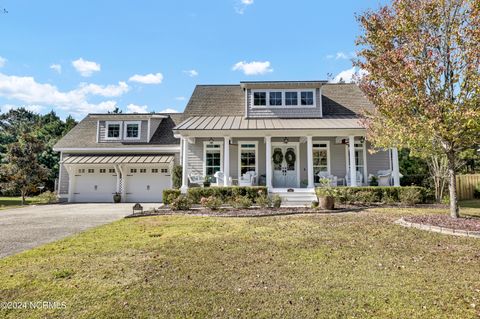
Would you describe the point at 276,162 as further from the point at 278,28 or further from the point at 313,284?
the point at 313,284

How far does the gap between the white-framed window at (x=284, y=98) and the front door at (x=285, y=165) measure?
2.89 m

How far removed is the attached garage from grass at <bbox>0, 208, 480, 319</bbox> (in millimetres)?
11554

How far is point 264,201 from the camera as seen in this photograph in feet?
37.5

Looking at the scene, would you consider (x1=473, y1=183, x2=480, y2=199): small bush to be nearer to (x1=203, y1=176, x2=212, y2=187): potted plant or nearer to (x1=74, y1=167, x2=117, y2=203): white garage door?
(x1=203, y1=176, x2=212, y2=187): potted plant

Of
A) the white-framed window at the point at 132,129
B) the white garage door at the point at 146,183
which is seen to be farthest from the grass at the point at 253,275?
the white-framed window at the point at 132,129

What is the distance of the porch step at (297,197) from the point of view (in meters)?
12.8

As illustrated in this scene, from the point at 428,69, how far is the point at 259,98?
1048cm

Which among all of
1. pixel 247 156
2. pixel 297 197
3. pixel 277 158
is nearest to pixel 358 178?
pixel 297 197

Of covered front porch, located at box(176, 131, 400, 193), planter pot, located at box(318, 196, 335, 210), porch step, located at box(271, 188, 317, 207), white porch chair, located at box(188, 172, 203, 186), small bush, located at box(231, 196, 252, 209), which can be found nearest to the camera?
planter pot, located at box(318, 196, 335, 210)

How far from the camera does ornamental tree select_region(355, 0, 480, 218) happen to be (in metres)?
7.12

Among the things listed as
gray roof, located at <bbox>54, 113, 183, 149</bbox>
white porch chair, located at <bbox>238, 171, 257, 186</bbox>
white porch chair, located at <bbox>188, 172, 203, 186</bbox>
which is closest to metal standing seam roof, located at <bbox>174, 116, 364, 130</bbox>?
white porch chair, located at <bbox>238, 171, 257, 186</bbox>

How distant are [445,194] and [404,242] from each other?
1073cm

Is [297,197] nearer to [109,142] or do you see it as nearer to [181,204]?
[181,204]

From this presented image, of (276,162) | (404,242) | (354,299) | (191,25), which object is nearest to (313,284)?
(354,299)
